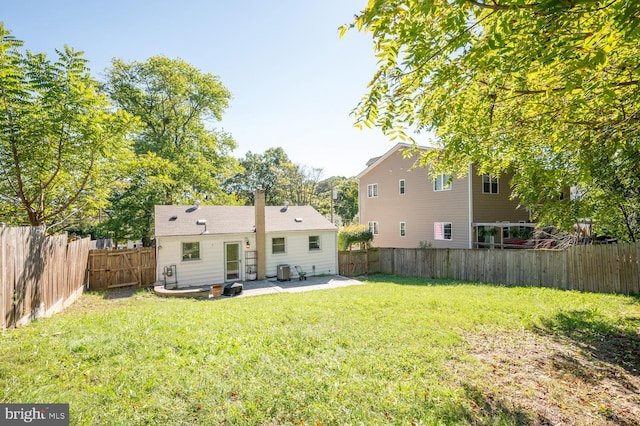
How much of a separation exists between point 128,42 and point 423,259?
15.5 m

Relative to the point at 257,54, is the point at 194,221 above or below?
below

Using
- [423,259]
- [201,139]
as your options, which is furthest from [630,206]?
[201,139]

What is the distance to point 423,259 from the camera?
16219mm

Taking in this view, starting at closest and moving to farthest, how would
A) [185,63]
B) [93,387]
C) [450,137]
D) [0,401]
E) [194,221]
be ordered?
[0,401] → [93,387] → [450,137] → [194,221] → [185,63]

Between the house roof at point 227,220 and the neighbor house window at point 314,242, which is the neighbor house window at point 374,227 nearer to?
the house roof at point 227,220

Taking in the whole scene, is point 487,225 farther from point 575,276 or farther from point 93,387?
point 93,387

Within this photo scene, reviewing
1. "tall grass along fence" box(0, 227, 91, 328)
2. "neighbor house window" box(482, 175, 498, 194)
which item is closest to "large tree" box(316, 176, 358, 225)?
"neighbor house window" box(482, 175, 498, 194)

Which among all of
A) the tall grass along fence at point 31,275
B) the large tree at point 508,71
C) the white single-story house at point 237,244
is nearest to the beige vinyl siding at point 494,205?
the white single-story house at point 237,244

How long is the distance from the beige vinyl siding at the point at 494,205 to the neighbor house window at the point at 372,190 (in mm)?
7784

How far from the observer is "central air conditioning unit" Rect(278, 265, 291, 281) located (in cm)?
1519

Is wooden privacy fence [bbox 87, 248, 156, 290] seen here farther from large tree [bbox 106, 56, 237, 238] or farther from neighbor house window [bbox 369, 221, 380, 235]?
neighbor house window [bbox 369, 221, 380, 235]

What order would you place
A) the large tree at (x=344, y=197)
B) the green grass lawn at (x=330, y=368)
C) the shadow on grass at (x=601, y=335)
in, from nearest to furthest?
the green grass lawn at (x=330, y=368) → the shadow on grass at (x=601, y=335) → the large tree at (x=344, y=197)

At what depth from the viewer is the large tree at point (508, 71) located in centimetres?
253

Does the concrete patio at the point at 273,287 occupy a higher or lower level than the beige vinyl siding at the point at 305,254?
lower
